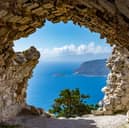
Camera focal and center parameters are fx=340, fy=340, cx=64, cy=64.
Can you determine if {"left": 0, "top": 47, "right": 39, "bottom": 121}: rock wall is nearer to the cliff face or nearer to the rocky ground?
the rocky ground

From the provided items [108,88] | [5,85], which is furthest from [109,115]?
[5,85]

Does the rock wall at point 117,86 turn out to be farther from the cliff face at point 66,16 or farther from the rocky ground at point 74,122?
the cliff face at point 66,16

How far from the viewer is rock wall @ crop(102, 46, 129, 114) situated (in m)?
21.7

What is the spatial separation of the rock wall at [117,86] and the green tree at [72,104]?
3801 millimetres

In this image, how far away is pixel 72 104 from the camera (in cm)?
2633

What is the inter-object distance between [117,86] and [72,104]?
5.31m

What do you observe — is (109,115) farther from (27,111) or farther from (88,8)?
(88,8)

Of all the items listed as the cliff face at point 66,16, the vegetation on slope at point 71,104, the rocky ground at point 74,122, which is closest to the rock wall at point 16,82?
the rocky ground at point 74,122

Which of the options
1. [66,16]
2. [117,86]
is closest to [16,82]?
[117,86]

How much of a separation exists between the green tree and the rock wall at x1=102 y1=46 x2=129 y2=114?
380 centimetres

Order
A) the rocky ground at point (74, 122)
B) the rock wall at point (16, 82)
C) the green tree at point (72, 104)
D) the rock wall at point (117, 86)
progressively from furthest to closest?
the green tree at point (72, 104) < the rock wall at point (117, 86) < the rock wall at point (16, 82) < the rocky ground at point (74, 122)

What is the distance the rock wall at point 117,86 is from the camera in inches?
856

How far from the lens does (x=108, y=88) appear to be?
22.7 metres

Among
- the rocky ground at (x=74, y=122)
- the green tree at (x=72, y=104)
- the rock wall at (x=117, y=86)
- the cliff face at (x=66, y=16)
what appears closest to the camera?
the cliff face at (x=66, y=16)
